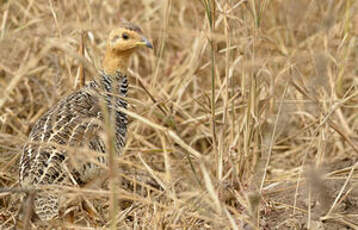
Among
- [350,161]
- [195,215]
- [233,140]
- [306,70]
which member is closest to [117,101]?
[233,140]

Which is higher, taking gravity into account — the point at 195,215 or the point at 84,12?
the point at 84,12

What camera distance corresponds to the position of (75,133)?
10.5ft

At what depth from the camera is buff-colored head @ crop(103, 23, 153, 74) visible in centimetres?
358

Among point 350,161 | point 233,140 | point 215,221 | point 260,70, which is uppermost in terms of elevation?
point 260,70

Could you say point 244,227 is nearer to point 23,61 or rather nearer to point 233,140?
point 233,140

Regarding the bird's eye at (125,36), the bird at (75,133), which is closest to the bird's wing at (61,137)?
the bird at (75,133)

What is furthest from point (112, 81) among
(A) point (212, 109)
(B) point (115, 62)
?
(A) point (212, 109)

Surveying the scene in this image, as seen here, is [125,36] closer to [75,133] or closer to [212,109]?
[75,133]

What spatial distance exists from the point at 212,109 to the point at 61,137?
0.80 m

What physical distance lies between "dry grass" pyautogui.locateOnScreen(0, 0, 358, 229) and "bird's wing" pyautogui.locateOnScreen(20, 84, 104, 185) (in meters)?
0.17

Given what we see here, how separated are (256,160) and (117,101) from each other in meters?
0.86

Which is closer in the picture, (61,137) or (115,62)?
(61,137)

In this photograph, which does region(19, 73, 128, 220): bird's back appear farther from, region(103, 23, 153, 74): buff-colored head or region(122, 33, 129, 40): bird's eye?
region(122, 33, 129, 40): bird's eye

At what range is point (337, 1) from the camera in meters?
5.08
